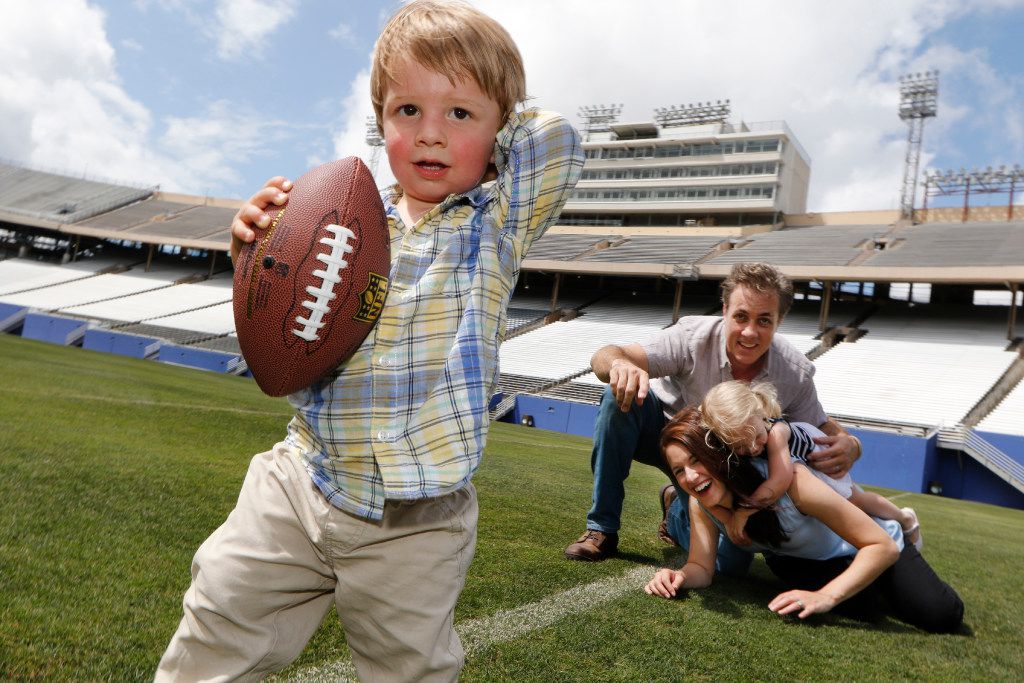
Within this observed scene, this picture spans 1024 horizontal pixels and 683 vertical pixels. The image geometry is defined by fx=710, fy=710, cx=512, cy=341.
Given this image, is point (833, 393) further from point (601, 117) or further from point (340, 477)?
point (601, 117)

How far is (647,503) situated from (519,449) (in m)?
3.73

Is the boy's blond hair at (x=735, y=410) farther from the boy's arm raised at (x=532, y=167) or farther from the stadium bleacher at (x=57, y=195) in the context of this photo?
the stadium bleacher at (x=57, y=195)

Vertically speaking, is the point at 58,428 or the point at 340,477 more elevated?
the point at 340,477

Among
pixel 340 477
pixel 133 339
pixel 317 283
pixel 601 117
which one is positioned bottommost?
pixel 133 339

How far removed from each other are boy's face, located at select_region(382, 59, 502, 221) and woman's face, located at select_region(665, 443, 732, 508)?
4.46 feet

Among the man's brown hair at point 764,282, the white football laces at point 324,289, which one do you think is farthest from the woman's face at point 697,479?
the white football laces at point 324,289

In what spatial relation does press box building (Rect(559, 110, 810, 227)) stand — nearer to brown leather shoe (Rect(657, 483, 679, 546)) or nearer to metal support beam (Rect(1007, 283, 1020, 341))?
metal support beam (Rect(1007, 283, 1020, 341))

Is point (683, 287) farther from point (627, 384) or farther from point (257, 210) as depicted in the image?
point (257, 210)

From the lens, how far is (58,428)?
14.9 feet

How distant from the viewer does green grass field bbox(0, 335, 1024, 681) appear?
1.67 m

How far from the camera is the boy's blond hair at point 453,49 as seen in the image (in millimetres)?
1294

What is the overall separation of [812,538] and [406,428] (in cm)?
182

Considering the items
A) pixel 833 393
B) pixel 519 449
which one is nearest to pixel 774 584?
pixel 519 449

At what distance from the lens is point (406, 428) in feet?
4.07
